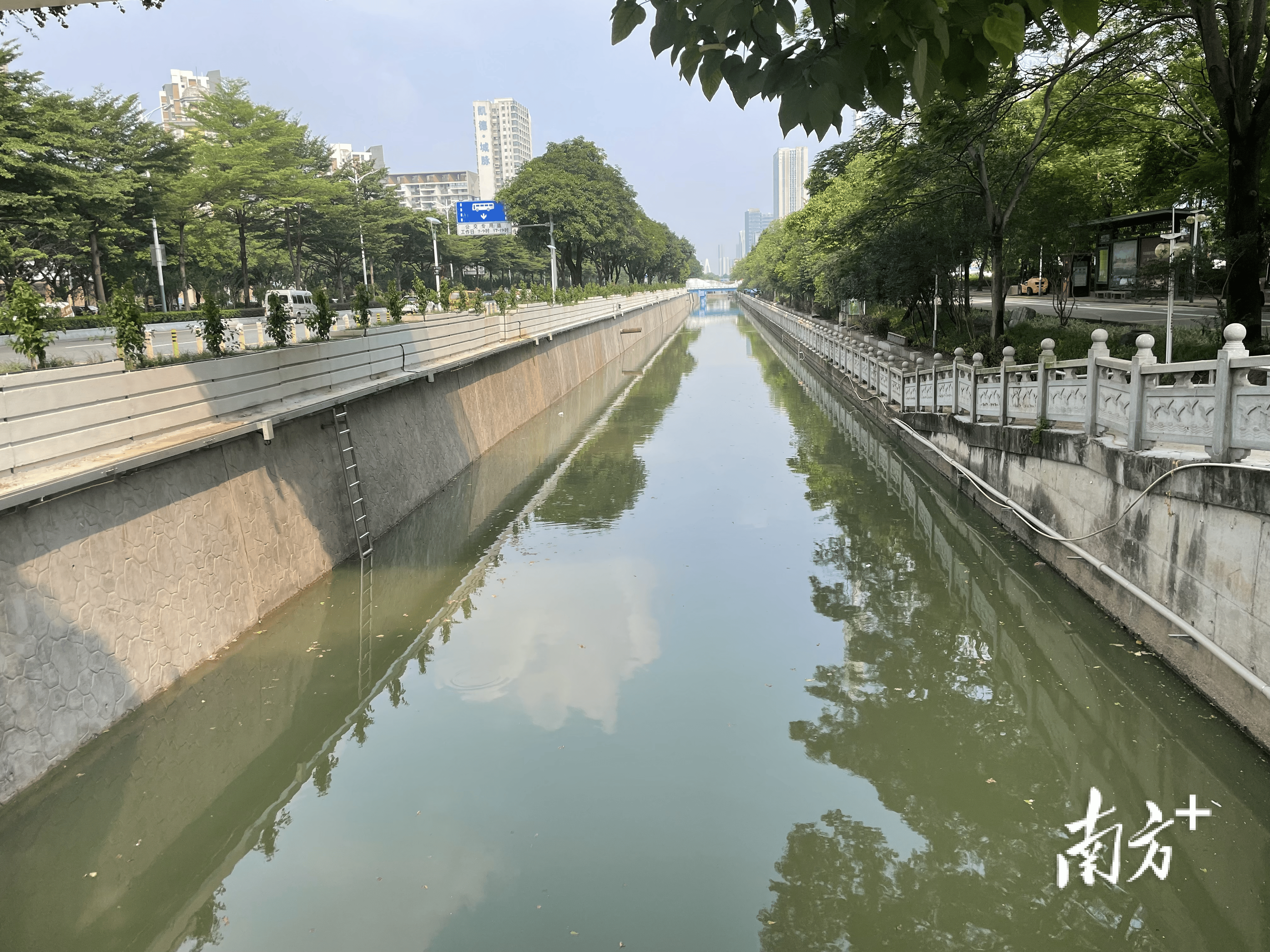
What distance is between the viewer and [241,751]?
25.6ft

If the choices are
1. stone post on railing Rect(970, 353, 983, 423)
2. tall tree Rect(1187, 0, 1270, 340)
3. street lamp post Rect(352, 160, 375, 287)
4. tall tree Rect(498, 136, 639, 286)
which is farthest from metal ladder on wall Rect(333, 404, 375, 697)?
tall tree Rect(498, 136, 639, 286)

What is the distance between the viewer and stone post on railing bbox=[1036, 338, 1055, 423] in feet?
38.2

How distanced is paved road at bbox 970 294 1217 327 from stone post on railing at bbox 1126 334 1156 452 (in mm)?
14832

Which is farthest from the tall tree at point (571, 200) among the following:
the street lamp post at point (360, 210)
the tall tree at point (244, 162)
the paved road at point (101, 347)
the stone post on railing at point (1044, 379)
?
the stone post on railing at point (1044, 379)

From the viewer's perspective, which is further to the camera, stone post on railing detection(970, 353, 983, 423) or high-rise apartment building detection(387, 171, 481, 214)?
high-rise apartment building detection(387, 171, 481, 214)

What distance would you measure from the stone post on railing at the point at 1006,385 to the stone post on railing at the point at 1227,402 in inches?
244

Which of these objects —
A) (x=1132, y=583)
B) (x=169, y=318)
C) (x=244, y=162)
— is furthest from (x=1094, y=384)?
(x=244, y=162)

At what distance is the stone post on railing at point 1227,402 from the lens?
701cm

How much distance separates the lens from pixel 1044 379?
11.8 meters

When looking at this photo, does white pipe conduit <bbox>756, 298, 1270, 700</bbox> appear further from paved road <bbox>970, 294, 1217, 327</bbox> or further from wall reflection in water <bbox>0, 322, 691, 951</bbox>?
paved road <bbox>970, 294, 1217, 327</bbox>

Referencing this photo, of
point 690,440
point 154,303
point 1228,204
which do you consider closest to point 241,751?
point 1228,204

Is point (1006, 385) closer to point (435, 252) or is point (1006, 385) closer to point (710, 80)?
point (710, 80)

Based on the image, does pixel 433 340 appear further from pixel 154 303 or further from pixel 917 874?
pixel 154 303

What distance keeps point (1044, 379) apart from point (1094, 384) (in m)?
1.88
